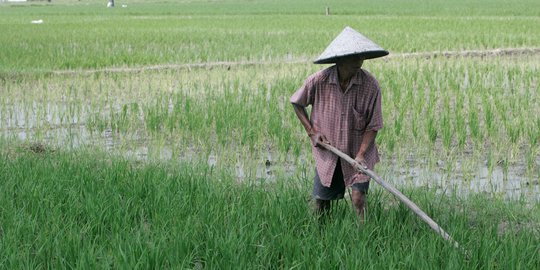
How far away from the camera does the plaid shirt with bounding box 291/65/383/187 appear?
3.00m

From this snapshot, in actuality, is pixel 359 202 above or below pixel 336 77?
below

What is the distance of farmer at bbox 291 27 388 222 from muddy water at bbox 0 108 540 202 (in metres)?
0.60

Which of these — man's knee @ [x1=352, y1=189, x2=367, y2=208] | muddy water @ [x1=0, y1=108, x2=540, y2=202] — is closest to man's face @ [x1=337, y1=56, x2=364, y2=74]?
man's knee @ [x1=352, y1=189, x2=367, y2=208]

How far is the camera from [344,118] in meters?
3.02

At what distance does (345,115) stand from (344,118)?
1 cm

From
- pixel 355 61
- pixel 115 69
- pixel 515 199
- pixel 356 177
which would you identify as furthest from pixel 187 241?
pixel 115 69

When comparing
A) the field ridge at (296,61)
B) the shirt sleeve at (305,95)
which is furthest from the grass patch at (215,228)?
the field ridge at (296,61)

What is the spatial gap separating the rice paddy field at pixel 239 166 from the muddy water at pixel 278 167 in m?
0.02

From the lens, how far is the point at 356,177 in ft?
9.72

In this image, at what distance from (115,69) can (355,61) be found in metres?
6.62

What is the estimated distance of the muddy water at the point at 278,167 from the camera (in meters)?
4.13

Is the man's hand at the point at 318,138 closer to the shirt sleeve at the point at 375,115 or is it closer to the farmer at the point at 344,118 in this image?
the farmer at the point at 344,118

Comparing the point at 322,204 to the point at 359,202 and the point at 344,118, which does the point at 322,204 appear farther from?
the point at 344,118

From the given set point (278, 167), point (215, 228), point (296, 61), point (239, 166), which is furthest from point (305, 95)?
point (296, 61)
